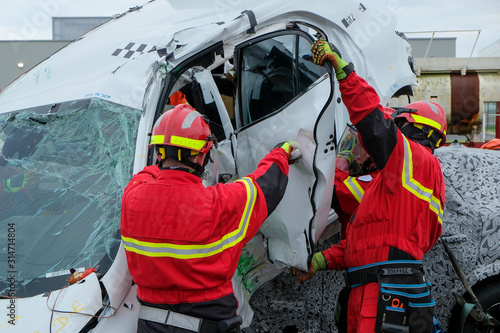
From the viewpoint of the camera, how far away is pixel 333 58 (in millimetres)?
2525

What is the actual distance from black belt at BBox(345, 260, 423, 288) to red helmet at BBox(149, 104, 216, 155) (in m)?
1.09

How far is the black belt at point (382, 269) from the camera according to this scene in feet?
8.66

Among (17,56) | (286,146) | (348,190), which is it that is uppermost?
(286,146)

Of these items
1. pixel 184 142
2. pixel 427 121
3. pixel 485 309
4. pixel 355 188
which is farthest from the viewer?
pixel 485 309

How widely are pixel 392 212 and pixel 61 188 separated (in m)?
1.72

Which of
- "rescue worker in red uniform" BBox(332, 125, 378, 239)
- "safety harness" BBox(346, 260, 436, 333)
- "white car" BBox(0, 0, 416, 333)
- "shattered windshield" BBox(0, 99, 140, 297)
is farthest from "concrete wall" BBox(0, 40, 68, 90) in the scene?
"safety harness" BBox(346, 260, 436, 333)

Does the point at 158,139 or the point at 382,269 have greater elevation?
the point at 158,139

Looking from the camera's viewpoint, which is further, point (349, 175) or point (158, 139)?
point (349, 175)

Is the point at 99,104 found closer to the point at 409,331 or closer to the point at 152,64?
the point at 152,64

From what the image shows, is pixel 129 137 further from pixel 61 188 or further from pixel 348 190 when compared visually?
pixel 348 190

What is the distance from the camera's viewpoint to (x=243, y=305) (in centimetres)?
280

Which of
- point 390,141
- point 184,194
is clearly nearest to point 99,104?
point 184,194

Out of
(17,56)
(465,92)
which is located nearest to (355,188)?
(465,92)

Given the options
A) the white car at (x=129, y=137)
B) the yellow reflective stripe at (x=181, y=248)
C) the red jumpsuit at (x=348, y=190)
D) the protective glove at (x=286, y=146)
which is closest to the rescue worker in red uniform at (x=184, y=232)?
the yellow reflective stripe at (x=181, y=248)
